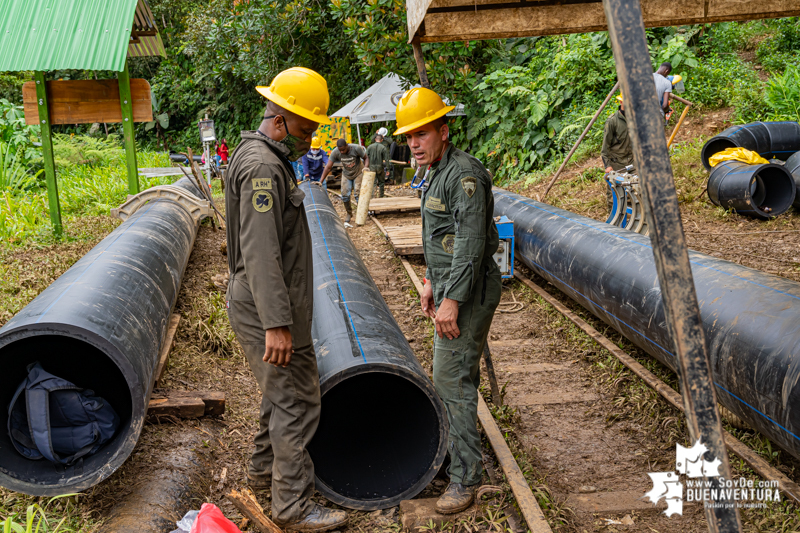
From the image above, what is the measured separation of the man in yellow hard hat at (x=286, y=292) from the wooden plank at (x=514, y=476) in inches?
36.3

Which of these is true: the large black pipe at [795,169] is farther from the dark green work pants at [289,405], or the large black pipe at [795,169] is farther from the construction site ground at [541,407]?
the dark green work pants at [289,405]

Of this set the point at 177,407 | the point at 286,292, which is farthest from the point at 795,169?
the point at 177,407

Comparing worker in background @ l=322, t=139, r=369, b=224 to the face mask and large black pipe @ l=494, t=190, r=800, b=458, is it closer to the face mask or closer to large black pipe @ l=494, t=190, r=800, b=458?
large black pipe @ l=494, t=190, r=800, b=458

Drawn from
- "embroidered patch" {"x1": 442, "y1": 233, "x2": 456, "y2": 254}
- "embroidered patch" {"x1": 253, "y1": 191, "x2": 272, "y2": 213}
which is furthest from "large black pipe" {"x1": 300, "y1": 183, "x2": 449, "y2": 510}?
"embroidered patch" {"x1": 253, "y1": 191, "x2": 272, "y2": 213}

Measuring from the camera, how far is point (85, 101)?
729 centimetres

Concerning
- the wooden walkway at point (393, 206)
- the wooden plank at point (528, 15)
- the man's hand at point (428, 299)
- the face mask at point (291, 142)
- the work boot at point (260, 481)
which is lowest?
the wooden walkway at point (393, 206)

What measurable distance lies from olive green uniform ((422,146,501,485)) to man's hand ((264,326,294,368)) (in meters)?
0.84

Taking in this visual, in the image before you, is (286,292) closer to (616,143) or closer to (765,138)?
(616,143)

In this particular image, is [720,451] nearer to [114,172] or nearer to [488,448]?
[488,448]

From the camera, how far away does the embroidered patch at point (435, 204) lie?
10.1ft

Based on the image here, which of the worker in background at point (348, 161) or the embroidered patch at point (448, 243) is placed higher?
the embroidered patch at point (448, 243)

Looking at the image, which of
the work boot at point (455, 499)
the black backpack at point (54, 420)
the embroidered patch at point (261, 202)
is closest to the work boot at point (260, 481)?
the black backpack at point (54, 420)

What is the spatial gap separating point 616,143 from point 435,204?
21.2ft

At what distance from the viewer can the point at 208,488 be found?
3.28 metres
